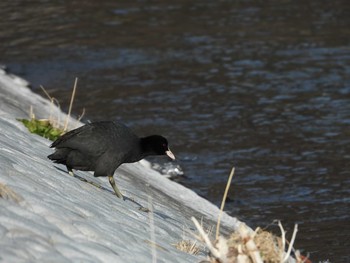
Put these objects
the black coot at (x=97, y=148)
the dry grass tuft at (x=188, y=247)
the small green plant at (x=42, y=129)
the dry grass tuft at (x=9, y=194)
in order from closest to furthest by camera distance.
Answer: the dry grass tuft at (x=9, y=194)
the dry grass tuft at (x=188, y=247)
the black coot at (x=97, y=148)
the small green plant at (x=42, y=129)

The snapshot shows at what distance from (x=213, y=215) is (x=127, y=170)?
1.46m

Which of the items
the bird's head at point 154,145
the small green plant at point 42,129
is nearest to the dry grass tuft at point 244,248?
the bird's head at point 154,145

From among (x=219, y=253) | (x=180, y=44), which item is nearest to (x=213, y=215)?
(x=219, y=253)

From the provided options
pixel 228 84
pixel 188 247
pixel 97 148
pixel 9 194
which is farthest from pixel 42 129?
pixel 228 84

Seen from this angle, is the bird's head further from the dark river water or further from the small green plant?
the small green plant

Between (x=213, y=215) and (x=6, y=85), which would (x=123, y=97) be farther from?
(x=213, y=215)

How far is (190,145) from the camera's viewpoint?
15.7 metres

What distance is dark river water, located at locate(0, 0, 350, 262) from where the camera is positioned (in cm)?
1355

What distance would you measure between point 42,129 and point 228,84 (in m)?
7.27

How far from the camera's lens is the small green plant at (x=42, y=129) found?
1209 cm

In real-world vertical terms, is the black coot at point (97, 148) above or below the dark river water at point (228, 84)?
above

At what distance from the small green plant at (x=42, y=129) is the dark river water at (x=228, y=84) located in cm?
234

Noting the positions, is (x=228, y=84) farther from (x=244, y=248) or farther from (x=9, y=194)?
(x=244, y=248)

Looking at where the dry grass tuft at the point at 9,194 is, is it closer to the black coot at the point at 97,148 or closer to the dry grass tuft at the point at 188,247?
the dry grass tuft at the point at 188,247
